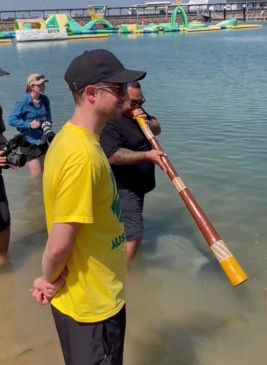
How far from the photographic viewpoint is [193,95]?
16203 millimetres

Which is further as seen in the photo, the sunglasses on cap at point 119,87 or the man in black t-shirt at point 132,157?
the man in black t-shirt at point 132,157

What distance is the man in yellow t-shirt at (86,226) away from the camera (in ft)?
7.05

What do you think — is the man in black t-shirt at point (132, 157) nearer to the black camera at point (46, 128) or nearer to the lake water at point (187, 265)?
the lake water at point (187, 265)

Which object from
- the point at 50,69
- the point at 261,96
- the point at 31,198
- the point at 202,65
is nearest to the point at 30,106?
the point at 31,198

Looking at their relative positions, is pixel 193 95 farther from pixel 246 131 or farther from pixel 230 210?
pixel 230 210

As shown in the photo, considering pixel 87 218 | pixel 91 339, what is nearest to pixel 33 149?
pixel 91 339

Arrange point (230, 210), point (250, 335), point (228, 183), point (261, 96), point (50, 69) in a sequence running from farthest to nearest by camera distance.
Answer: point (50, 69) → point (261, 96) → point (228, 183) → point (230, 210) → point (250, 335)

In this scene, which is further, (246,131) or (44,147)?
(246,131)

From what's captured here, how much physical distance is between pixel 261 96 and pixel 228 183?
8311 mm

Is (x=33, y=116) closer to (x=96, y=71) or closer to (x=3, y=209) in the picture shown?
(x=3, y=209)

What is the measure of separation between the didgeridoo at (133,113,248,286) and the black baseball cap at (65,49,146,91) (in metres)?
1.40

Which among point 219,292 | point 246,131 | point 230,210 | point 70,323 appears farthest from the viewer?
point 246,131

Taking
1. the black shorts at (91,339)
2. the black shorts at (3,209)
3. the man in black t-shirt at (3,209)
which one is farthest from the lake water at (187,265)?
the black shorts at (91,339)

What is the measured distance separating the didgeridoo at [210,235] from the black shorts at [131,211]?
509 millimetres
